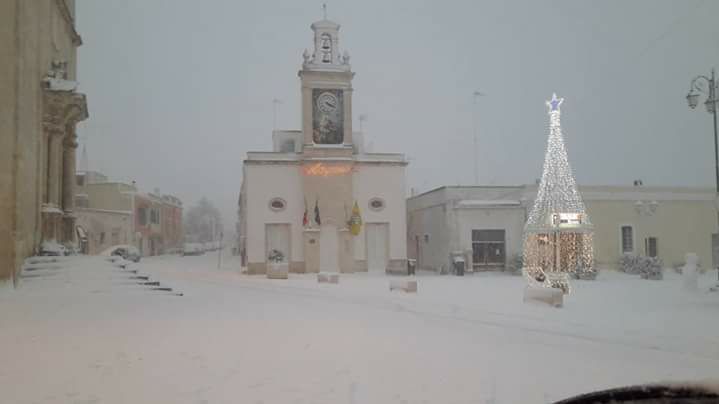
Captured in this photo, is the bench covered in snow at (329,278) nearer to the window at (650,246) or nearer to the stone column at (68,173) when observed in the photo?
the stone column at (68,173)

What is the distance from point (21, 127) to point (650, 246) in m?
31.8

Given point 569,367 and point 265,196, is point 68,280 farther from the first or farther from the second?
point 265,196

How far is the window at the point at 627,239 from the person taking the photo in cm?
3188

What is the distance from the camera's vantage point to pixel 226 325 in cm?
1104

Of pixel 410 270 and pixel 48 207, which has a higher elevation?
pixel 48 207

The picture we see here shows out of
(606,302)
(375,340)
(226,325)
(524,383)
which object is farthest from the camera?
(606,302)

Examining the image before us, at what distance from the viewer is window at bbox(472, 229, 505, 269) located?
107 feet

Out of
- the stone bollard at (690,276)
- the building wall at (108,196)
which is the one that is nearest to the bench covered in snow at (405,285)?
the stone bollard at (690,276)

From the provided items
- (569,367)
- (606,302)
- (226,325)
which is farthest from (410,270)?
(569,367)

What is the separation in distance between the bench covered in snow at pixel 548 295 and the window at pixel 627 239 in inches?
759

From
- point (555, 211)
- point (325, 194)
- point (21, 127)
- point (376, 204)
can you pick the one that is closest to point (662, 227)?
point (555, 211)

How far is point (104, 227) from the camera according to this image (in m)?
46.5

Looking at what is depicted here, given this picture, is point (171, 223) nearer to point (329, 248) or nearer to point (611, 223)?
point (329, 248)

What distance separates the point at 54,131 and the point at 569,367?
704 inches
